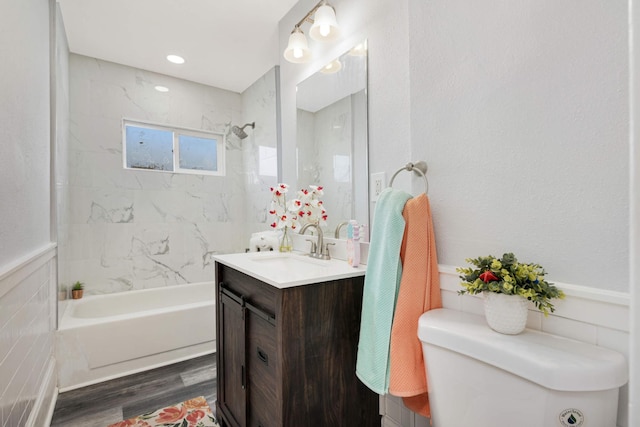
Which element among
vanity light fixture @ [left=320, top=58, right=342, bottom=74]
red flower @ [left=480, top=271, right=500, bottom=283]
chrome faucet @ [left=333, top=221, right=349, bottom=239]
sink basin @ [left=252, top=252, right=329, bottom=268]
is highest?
vanity light fixture @ [left=320, top=58, right=342, bottom=74]

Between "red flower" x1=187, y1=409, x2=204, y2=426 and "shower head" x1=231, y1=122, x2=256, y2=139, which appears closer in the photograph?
"red flower" x1=187, y1=409, x2=204, y2=426

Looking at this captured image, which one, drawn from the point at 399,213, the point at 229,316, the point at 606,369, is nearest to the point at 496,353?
the point at 606,369

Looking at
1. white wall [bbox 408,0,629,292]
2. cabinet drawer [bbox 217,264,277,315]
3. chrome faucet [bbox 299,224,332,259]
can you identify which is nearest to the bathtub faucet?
chrome faucet [bbox 299,224,332,259]

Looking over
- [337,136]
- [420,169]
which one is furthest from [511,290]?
[337,136]

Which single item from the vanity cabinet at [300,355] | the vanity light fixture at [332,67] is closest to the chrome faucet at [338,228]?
the vanity cabinet at [300,355]

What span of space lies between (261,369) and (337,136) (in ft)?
3.94

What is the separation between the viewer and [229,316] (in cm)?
152

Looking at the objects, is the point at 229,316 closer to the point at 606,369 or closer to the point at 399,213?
the point at 399,213

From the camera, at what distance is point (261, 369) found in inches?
48.4

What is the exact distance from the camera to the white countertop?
1110 millimetres

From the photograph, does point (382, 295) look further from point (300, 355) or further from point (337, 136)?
point (337, 136)

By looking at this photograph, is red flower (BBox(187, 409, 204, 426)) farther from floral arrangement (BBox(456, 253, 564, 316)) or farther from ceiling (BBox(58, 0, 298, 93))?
ceiling (BBox(58, 0, 298, 93))

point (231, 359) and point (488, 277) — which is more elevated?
point (488, 277)

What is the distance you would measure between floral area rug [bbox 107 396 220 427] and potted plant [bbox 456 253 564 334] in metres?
1.58
